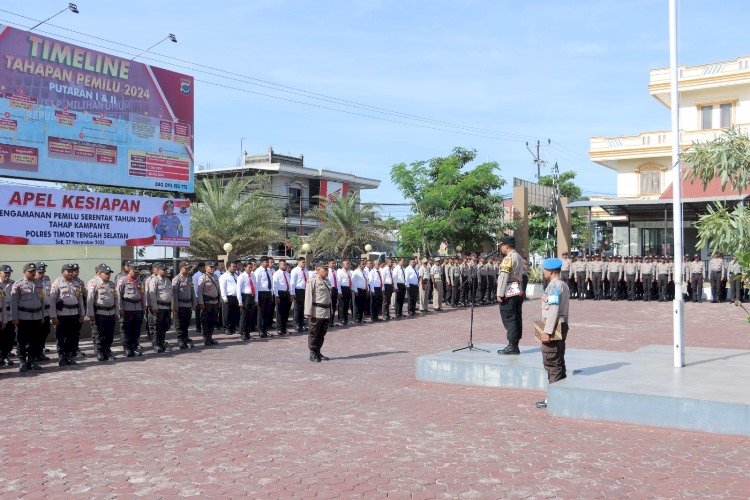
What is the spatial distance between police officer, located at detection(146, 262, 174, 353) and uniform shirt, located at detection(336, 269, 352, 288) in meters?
5.96

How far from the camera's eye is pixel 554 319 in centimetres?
869

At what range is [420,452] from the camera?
704 cm

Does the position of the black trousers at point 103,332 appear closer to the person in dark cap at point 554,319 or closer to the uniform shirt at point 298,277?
the uniform shirt at point 298,277

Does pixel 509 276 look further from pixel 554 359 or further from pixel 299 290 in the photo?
pixel 299 290

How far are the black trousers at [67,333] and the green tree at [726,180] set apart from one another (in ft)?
33.4

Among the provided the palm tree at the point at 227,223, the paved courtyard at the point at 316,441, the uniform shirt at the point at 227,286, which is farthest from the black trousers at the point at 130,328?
the palm tree at the point at 227,223

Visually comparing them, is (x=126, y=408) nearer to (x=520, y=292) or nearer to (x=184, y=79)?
(x=520, y=292)

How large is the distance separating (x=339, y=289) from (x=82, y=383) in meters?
9.50

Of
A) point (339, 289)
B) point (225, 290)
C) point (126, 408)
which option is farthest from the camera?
point (339, 289)

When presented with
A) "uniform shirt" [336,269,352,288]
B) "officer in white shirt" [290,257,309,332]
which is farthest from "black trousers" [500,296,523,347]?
"uniform shirt" [336,269,352,288]

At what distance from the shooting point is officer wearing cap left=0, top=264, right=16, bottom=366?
483 inches

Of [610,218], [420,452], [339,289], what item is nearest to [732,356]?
[420,452]

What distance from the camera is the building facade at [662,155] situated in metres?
30.9

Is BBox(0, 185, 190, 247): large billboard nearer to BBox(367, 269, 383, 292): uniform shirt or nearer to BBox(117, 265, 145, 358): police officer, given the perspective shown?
BBox(117, 265, 145, 358): police officer
